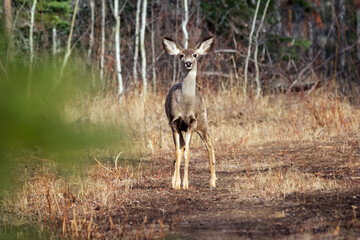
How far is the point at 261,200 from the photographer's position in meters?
6.25

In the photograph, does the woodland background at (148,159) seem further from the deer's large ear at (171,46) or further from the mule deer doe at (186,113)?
the deer's large ear at (171,46)

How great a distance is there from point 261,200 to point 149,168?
126 inches

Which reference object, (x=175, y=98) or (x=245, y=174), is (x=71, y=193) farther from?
(x=245, y=174)

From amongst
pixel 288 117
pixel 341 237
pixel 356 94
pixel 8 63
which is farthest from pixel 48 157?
pixel 356 94

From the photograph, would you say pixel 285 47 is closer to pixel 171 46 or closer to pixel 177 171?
pixel 171 46

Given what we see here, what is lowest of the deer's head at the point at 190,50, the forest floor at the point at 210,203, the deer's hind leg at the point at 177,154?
the forest floor at the point at 210,203

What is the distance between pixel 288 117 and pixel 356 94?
12.1ft

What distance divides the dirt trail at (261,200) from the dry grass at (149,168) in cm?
6

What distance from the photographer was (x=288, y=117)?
12.9 meters

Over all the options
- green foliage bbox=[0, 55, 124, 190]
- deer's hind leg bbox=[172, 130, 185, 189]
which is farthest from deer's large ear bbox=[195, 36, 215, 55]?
green foliage bbox=[0, 55, 124, 190]

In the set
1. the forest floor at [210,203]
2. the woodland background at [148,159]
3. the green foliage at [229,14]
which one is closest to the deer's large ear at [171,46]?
the woodland background at [148,159]

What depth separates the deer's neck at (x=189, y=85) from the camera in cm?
725

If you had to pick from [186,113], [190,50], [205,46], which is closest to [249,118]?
[205,46]

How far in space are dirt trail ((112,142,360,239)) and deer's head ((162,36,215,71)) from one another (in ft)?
5.79
